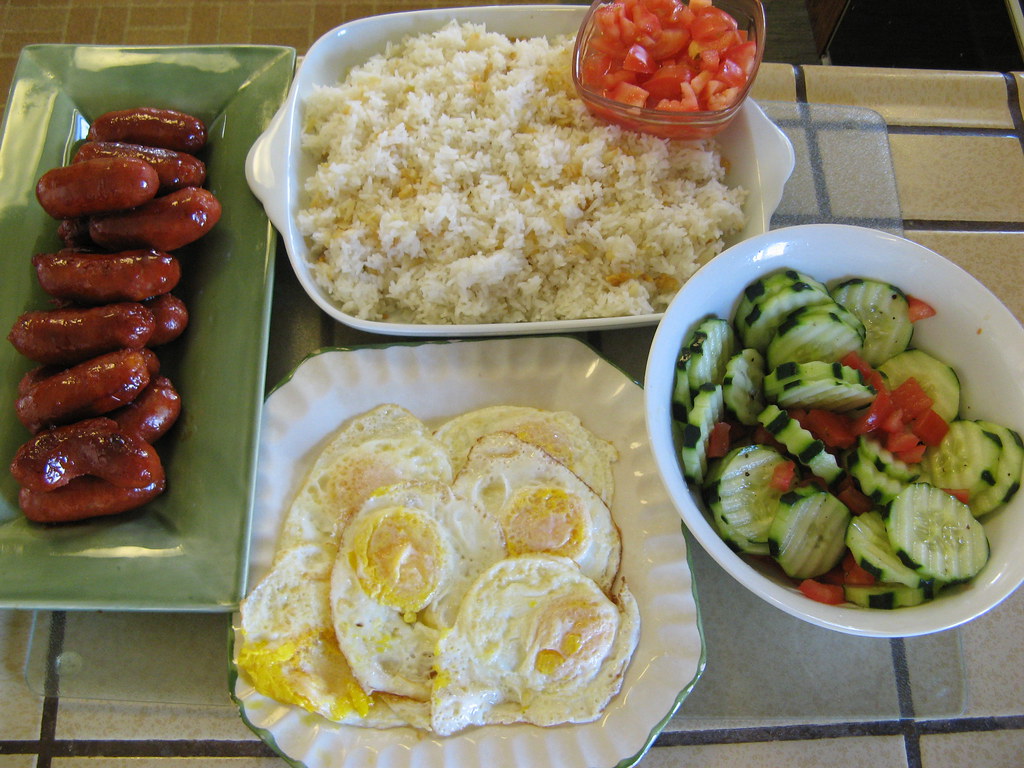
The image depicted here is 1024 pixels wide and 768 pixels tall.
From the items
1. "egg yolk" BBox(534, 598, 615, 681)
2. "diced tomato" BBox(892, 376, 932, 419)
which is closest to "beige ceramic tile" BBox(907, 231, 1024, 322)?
"diced tomato" BBox(892, 376, 932, 419)

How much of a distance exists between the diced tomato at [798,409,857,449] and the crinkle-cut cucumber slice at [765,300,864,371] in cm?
12

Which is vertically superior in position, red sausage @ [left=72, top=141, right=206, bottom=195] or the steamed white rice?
red sausage @ [left=72, top=141, right=206, bottom=195]

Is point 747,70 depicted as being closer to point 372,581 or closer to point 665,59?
point 665,59

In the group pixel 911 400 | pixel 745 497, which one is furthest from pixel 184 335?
pixel 911 400

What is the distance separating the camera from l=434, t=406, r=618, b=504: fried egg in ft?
5.50

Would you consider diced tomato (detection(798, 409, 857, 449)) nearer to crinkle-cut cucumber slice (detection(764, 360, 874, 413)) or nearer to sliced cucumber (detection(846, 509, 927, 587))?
crinkle-cut cucumber slice (detection(764, 360, 874, 413))

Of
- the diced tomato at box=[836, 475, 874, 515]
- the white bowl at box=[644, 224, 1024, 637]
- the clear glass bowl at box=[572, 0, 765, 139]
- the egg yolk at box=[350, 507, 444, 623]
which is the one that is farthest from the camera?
the clear glass bowl at box=[572, 0, 765, 139]

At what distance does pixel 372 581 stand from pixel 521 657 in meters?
0.35

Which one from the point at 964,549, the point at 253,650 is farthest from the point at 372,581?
the point at 964,549

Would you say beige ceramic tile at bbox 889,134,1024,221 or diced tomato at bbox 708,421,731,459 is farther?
beige ceramic tile at bbox 889,134,1024,221

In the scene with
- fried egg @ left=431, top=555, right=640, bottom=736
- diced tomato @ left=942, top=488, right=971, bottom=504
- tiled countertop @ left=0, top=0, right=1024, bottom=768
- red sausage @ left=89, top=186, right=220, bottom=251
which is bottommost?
tiled countertop @ left=0, top=0, right=1024, bottom=768

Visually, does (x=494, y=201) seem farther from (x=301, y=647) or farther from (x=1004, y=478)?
(x=1004, y=478)

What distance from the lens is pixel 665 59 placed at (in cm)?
186

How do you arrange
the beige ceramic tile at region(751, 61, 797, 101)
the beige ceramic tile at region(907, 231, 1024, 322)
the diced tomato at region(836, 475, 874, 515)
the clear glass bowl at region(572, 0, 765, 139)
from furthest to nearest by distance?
the beige ceramic tile at region(751, 61, 797, 101) < the beige ceramic tile at region(907, 231, 1024, 322) < the clear glass bowl at region(572, 0, 765, 139) < the diced tomato at region(836, 475, 874, 515)
